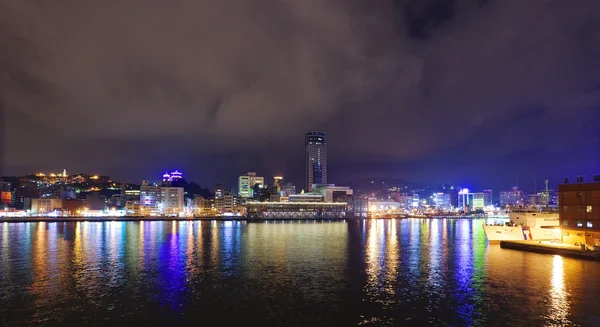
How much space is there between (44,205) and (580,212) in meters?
208

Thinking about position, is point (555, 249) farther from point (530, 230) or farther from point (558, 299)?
point (558, 299)

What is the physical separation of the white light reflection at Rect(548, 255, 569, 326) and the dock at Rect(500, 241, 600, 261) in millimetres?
6008

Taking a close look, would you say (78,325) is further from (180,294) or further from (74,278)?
(74,278)

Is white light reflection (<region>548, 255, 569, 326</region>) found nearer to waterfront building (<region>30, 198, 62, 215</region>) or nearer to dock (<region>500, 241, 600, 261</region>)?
dock (<region>500, 241, 600, 261</region>)

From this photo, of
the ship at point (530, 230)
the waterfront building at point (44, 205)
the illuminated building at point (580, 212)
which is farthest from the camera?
the waterfront building at point (44, 205)

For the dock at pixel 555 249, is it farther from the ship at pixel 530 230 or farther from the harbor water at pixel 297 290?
the ship at pixel 530 230

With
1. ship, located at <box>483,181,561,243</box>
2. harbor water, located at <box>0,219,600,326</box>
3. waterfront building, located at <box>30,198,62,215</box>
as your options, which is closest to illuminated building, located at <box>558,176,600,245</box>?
harbor water, located at <box>0,219,600,326</box>

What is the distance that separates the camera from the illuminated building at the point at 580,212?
1721 inches

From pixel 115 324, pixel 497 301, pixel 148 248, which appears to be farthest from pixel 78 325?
pixel 148 248

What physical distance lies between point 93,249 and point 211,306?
35100mm

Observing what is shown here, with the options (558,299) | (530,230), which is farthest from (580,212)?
(558,299)

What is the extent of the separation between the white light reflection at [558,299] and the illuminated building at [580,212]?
10042mm

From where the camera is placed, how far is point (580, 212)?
1781 inches

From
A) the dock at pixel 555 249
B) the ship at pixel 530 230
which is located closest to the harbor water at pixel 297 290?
the dock at pixel 555 249
